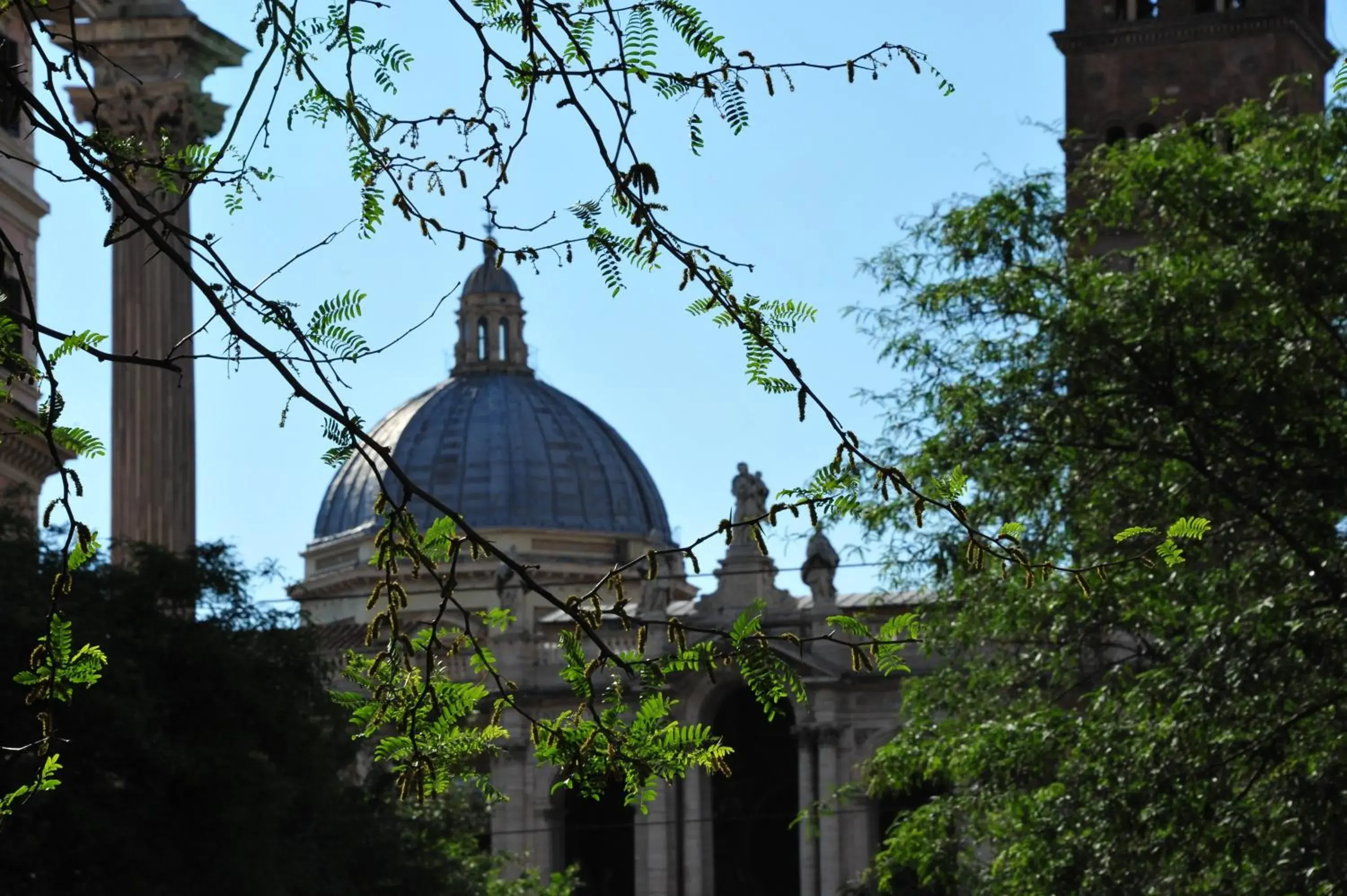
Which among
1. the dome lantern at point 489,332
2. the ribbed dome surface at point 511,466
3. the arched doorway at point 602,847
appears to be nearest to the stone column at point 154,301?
the arched doorway at point 602,847

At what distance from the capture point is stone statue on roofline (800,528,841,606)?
68250mm

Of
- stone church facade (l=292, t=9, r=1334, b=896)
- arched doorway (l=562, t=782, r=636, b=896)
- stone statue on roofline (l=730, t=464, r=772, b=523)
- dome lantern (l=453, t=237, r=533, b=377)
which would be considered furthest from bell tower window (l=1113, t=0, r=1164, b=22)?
dome lantern (l=453, t=237, r=533, b=377)

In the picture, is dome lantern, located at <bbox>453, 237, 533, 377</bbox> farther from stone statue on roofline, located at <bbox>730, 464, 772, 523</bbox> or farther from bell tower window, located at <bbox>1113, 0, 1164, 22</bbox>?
bell tower window, located at <bbox>1113, 0, 1164, 22</bbox>

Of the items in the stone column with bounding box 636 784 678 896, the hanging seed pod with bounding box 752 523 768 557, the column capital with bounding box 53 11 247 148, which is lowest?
the stone column with bounding box 636 784 678 896

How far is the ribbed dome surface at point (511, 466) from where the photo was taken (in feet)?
347

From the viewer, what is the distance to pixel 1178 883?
23.5 metres

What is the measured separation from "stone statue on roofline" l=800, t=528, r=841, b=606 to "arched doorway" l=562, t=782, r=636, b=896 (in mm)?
6598

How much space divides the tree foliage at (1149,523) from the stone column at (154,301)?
1359cm

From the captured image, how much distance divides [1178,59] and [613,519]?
5317 cm

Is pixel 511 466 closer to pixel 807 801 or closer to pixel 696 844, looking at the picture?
pixel 696 844

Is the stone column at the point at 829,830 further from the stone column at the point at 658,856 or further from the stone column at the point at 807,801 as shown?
the stone column at the point at 658,856

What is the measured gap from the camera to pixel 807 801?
67688mm

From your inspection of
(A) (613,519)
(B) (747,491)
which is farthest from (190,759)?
(A) (613,519)

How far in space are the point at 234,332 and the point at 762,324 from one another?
4.62 ft
